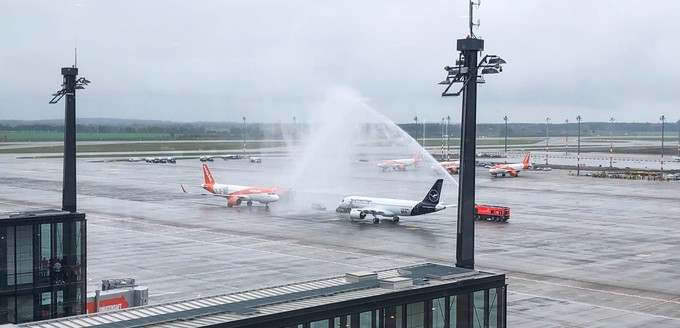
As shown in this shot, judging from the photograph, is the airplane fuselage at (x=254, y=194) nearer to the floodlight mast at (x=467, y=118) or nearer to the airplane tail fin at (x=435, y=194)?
the airplane tail fin at (x=435, y=194)

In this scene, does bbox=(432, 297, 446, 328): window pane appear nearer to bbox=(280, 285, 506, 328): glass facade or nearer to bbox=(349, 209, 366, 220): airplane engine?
bbox=(280, 285, 506, 328): glass facade

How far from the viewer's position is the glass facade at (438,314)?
29469mm

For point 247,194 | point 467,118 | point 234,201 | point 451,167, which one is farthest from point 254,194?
point 467,118

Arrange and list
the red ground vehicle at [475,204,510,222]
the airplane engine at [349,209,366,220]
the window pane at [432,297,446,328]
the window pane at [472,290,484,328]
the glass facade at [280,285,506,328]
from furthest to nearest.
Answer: the red ground vehicle at [475,204,510,222] → the airplane engine at [349,209,366,220] → the window pane at [472,290,484,328] → the window pane at [432,297,446,328] → the glass facade at [280,285,506,328]

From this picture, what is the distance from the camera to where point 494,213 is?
9819 cm

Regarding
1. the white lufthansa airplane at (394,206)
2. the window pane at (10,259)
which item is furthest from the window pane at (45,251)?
the white lufthansa airplane at (394,206)

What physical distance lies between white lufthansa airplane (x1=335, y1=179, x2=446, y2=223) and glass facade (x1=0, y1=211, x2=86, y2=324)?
176 ft

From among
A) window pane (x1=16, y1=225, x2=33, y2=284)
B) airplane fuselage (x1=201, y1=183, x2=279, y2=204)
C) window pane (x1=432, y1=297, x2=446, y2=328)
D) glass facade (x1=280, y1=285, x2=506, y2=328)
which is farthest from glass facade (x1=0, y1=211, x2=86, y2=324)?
airplane fuselage (x1=201, y1=183, x2=279, y2=204)

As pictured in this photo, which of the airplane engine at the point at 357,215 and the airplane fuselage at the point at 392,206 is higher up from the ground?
the airplane fuselage at the point at 392,206

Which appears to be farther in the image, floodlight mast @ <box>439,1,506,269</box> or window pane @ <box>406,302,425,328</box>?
floodlight mast @ <box>439,1,506,269</box>

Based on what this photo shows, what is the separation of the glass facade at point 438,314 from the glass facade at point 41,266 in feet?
58.7

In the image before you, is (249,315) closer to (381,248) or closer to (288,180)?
(381,248)

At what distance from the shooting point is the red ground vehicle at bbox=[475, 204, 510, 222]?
97562mm

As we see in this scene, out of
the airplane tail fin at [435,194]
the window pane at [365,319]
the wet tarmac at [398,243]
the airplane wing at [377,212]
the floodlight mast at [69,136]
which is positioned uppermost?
the floodlight mast at [69,136]
